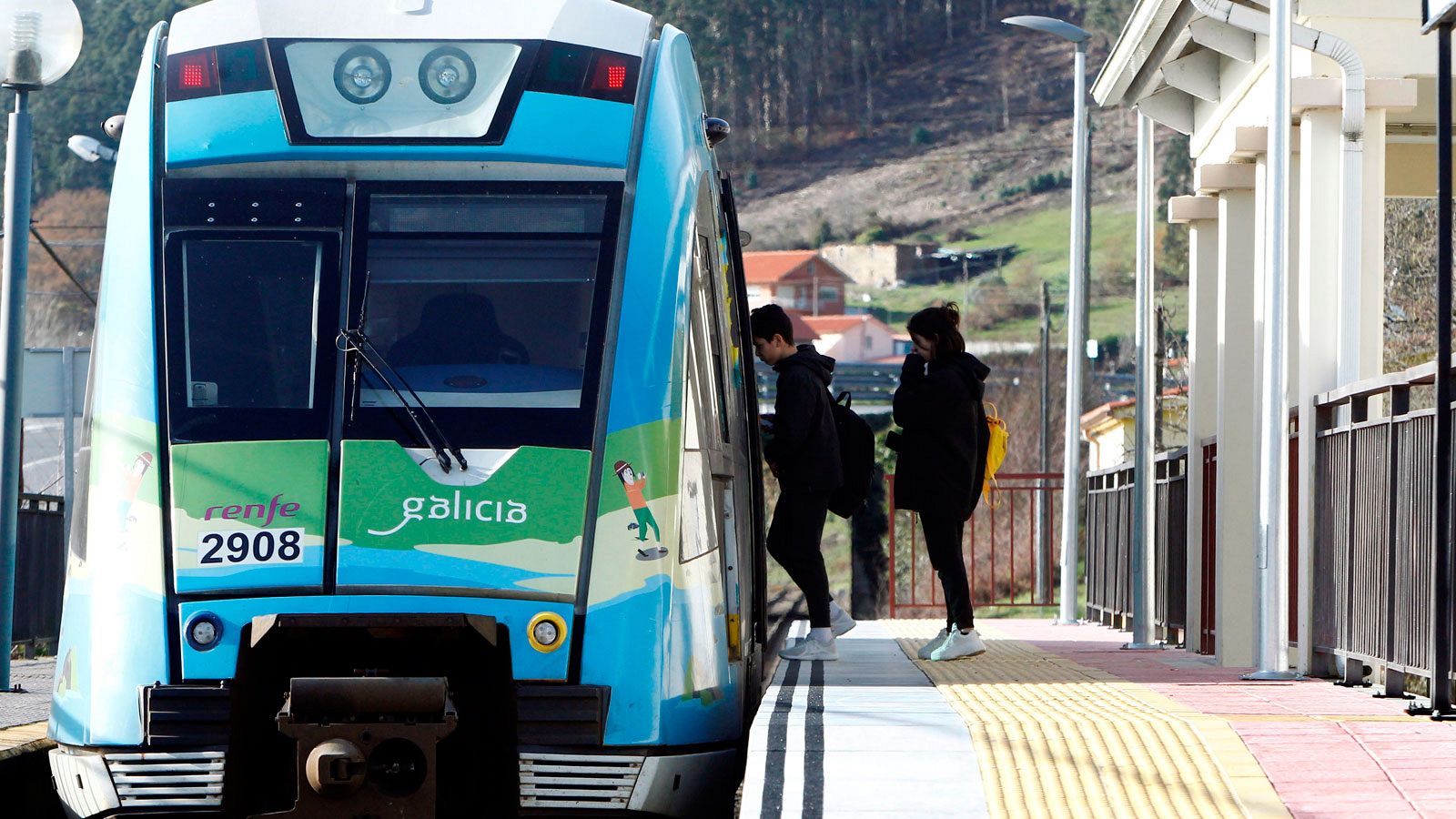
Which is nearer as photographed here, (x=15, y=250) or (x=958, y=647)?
(x=958, y=647)

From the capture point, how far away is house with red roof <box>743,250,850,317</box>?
373 ft

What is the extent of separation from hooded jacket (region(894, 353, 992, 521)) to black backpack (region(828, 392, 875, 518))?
0.37 meters

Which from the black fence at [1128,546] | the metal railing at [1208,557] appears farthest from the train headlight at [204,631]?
the black fence at [1128,546]

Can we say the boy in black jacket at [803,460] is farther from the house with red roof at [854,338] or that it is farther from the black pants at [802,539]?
the house with red roof at [854,338]

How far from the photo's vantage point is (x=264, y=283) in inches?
266

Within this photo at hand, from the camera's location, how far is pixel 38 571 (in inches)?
717

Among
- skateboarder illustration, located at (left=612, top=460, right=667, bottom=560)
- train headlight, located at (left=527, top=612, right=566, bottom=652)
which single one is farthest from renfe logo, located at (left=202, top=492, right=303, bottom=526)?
skateboarder illustration, located at (left=612, top=460, right=667, bottom=560)

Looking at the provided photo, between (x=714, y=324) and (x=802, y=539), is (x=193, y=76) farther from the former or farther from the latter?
(x=802, y=539)

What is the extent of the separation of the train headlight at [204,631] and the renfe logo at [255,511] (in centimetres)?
33

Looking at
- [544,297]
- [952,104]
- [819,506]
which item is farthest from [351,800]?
[952,104]

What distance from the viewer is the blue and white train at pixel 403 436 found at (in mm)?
6270

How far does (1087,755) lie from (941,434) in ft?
12.9

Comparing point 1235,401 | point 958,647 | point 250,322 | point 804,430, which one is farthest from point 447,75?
point 1235,401

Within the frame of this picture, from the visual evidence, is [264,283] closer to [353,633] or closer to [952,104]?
[353,633]
